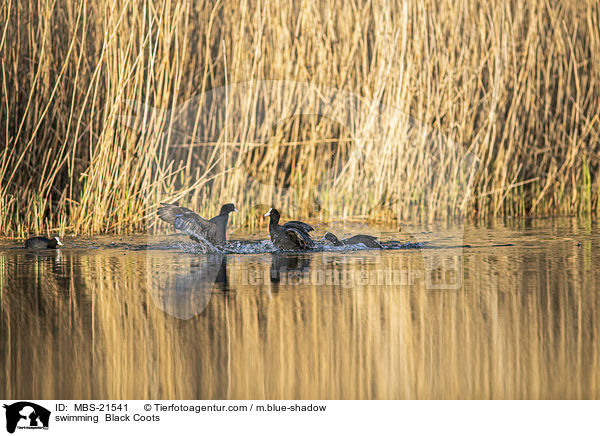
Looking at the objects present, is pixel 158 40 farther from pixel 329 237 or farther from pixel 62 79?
pixel 329 237

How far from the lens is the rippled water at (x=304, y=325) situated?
9.30 feet

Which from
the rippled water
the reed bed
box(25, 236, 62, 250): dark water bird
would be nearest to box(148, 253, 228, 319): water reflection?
the rippled water

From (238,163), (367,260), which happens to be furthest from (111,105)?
(367,260)

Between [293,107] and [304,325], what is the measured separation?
451 centimetres

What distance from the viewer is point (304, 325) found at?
360 centimetres

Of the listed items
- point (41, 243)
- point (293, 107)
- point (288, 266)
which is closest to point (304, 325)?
point (288, 266)

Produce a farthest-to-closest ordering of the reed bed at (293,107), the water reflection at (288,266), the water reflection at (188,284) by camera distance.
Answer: the reed bed at (293,107), the water reflection at (288,266), the water reflection at (188,284)

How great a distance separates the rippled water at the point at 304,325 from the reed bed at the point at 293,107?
1572 mm
